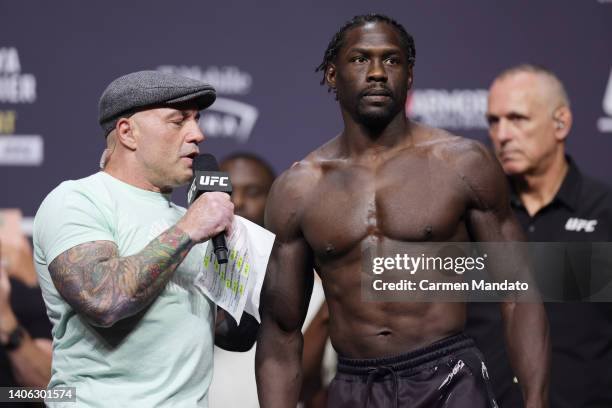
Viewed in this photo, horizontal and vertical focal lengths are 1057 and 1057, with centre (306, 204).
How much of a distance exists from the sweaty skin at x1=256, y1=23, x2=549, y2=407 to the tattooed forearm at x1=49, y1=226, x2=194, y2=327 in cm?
50

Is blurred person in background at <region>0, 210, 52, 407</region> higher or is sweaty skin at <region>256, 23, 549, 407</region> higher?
sweaty skin at <region>256, 23, 549, 407</region>

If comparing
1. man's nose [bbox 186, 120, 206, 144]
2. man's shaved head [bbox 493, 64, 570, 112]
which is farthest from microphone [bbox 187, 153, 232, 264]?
man's shaved head [bbox 493, 64, 570, 112]

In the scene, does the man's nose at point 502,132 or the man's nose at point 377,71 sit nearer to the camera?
the man's nose at point 377,71

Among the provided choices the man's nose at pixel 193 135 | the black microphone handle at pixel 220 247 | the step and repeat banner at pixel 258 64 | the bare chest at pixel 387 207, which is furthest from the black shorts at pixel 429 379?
the step and repeat banner at pixel 258 64

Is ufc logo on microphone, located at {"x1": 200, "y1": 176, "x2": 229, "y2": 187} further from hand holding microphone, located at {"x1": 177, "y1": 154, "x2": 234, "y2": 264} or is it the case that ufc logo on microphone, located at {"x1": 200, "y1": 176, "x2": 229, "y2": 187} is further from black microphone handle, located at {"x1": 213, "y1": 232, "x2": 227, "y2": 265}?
black microphone handle, located at {"x1": 213, "y1": 232, "x2": 227, "y2": 265}

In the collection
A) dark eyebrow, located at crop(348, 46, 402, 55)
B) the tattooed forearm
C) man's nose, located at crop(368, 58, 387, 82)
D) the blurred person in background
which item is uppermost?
dark eyebrow, located at crop(348, 46, 402, 55)

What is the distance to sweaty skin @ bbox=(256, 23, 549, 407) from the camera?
7.91ft

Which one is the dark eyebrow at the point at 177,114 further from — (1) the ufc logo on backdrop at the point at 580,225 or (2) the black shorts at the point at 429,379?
(1) the ufc logo on backdrop at the point at 580,225

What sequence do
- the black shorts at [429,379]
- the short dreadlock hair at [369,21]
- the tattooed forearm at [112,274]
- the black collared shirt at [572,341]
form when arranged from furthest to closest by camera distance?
the black collared shirt at [572,341]
the short dreadlock hair at [369,21]
the black shorts at [429,379]
the tattooed forearm at [112,274]

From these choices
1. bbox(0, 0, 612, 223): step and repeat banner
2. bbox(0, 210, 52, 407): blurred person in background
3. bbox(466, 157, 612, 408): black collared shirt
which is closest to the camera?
bbox(0, 210, 52, 407): blurred person in background

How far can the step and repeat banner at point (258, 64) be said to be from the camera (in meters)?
3.82

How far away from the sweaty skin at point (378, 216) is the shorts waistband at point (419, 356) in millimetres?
16

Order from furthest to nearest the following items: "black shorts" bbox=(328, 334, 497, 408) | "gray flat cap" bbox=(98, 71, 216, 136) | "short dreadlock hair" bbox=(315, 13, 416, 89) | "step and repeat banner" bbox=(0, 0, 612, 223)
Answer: "step and repeat banner" bbox=(0, 0, 612, 223) < "short dreadlock hair" bbox=(315, 13, 416, 89) < "black shorts" bbox=(328, 334, 497, 408) < "gray flat cap" bbox=(98, 71, 216, 136)

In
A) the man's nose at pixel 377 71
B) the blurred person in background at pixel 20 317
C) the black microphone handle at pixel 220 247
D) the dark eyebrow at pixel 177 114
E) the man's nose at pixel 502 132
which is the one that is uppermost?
the man's nose at pixel 377 71
